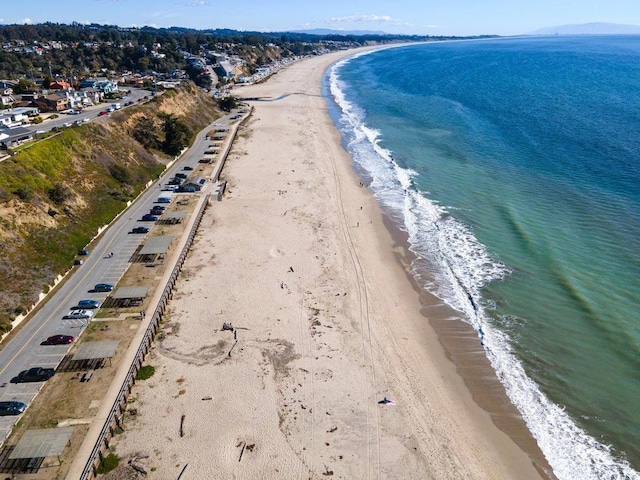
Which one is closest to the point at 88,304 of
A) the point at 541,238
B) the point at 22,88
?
the point at 541,238

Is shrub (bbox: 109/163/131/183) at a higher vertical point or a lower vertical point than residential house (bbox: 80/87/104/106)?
lower

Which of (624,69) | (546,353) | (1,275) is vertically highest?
(1,275)

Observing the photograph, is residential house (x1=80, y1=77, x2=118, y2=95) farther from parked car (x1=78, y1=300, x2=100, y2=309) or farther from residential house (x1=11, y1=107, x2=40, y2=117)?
parked car (x1=78, y1=300, x2=100, y2=309)

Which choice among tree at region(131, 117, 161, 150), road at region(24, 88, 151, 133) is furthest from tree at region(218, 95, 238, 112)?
tree at region(131, 117, 161, 150)

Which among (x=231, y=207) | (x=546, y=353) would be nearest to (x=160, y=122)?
(x=231, y=207)

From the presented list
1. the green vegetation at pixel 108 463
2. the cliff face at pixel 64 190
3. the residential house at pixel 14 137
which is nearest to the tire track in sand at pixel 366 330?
the green vegetation at pixel 108 463

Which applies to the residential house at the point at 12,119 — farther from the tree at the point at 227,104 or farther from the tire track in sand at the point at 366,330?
the tire track in sand at the point at 366,330

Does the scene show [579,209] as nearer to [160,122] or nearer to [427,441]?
[427,441]
